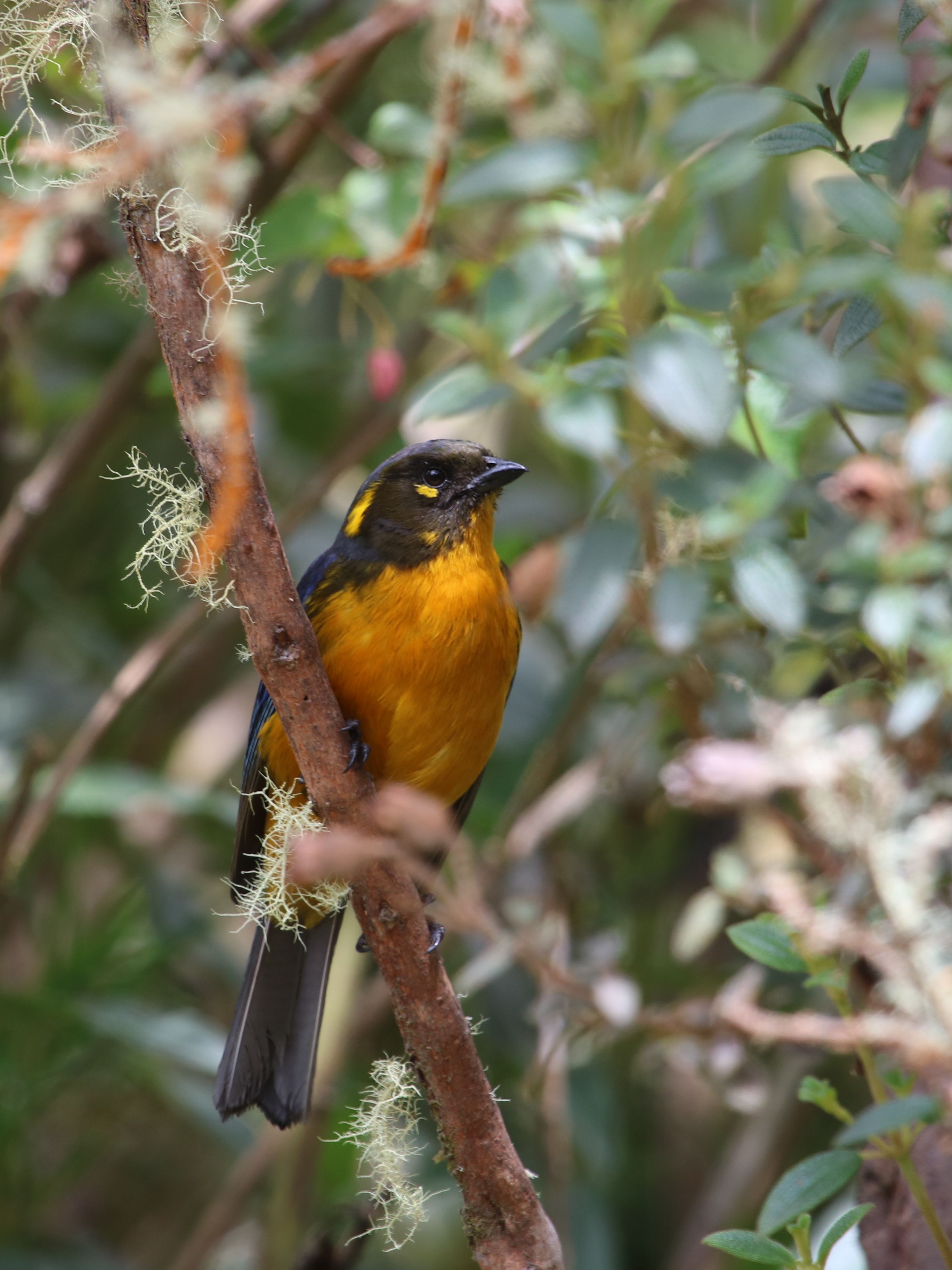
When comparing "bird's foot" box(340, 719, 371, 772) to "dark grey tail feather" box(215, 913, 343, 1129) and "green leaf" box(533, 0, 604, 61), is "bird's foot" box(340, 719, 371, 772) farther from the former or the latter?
"green leaf" box(533, 0, 604, 61)

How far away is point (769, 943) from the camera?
1.95 meters

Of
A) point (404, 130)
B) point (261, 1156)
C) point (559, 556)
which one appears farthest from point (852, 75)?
point (261, 1156)

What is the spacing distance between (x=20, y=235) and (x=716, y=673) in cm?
172


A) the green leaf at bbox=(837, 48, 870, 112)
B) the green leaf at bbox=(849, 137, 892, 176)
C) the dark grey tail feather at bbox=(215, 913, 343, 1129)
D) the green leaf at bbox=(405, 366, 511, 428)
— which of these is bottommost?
the dark grey tail feather at bbox=(215, 913, 343, 1129)

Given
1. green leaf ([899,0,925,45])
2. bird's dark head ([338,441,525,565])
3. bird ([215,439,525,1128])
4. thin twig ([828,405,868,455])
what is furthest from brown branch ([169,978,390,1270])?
green leaf ([899,0,925,45])

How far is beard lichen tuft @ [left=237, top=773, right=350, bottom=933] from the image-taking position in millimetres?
2268

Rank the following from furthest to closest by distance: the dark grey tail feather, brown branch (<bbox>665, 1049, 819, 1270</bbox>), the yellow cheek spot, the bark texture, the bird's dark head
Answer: brown branch (<bbox>665, 1049, 819, 1270</bbox>), the yellow cheek spot, the bird's dark head, the dark grey tail feather, the bark texture

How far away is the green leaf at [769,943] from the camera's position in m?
1.91

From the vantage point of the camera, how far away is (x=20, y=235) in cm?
147

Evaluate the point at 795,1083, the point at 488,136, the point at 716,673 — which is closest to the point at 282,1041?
the point at 716,673

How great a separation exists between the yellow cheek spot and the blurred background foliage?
0.27m

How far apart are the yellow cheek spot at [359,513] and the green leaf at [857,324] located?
126 centimetres

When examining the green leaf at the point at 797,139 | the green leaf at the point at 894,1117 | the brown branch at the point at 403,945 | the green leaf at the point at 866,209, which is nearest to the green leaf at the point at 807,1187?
the green leaf at the point at 894,1117

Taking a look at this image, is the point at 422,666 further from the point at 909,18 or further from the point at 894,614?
the point at 909,18
